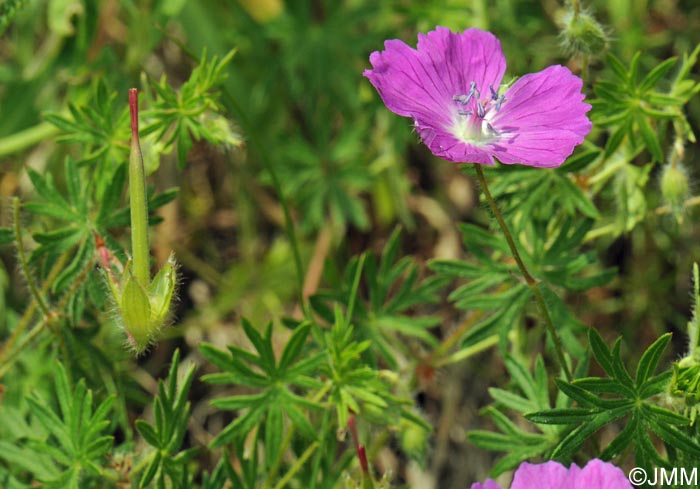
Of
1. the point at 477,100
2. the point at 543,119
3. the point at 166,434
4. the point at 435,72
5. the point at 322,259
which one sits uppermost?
the point at 435,72

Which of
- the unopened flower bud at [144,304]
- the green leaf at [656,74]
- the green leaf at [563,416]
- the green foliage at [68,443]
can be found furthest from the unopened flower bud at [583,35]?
the green foliage at [68,443]

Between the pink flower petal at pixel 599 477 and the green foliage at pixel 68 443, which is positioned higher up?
the green foliage at pixel 68 443

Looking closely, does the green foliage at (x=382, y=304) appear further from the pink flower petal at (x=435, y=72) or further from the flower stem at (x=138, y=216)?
the flower stem at (x=138, y=216)

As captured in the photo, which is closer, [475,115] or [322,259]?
[475,115]

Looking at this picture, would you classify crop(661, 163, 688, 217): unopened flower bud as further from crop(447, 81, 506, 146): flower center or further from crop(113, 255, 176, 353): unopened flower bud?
crop(113, 255, 176, 353): unopened flower bud

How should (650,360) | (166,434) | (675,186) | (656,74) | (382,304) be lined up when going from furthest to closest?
(382,304) < (675,186) < (656,74) < (166,434) < (650,360)

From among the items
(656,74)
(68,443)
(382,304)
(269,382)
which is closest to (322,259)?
(382,304)

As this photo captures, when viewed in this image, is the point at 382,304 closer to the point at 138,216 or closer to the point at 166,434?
the point at 166,434
